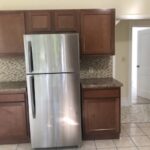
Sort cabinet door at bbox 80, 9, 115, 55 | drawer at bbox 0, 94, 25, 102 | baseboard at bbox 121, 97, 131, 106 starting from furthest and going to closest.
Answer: baseboard at bbox 121, 97, 131, 106, cabinet door at bbox 80, 9, 115, 55, drawer at bbox 0, 94, 25, 102

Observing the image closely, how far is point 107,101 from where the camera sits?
319 centimetres

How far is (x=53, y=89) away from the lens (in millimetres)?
2924

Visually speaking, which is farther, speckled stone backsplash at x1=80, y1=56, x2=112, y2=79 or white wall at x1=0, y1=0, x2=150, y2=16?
speckled stone backsplash at x1=80, y1=56, x2=112, y2=79

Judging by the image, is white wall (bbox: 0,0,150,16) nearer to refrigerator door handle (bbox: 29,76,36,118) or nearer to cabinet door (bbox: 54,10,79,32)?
cabinet door (bbox: 54,10,79,32)

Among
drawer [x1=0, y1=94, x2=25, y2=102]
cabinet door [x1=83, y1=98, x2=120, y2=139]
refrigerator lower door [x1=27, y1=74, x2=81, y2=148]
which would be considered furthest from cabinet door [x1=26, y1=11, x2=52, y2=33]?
cabinet door [x1=83, y1=98, x2=120, y2=139]

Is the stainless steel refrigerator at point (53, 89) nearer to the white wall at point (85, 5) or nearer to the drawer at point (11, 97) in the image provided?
the drawer at point (11, 97)

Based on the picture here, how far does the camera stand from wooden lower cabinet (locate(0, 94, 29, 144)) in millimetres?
3098

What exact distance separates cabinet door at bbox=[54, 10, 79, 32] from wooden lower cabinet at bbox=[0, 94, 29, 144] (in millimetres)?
1284

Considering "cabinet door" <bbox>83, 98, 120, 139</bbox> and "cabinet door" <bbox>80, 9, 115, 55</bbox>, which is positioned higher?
"cabinet door" <bbox>80, 9, 115, 55</bbox>

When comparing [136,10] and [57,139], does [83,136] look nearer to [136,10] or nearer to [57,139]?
[57,139]

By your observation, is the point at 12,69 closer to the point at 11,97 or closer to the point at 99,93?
the point at 11,97

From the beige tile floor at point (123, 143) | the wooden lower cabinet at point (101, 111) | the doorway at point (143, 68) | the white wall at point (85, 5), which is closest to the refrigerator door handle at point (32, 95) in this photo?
the beige tile floor at point (123, 143)

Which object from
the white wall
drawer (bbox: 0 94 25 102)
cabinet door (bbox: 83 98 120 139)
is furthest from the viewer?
the white wall

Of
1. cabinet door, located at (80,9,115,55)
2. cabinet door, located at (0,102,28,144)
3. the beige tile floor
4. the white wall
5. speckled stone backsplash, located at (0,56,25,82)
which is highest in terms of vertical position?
the white wall
